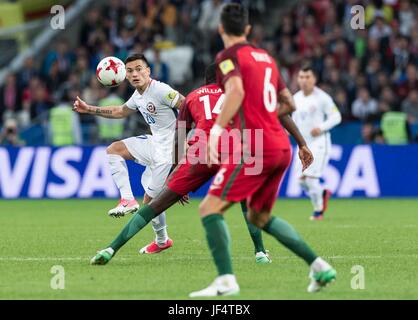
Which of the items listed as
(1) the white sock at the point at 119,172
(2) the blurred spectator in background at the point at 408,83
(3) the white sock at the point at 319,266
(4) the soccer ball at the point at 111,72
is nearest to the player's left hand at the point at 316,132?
(1) the white sock at the point at 119,172

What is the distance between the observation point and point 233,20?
9.30 metres

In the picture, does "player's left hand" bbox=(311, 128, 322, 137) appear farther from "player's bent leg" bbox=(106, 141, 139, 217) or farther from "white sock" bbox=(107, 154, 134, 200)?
"white sock" bbox=(107, 154, 134, 200)

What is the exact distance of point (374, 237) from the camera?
48.3 feet

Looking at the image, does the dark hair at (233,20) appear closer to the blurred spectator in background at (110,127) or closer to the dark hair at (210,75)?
the dark hair at (210,75)

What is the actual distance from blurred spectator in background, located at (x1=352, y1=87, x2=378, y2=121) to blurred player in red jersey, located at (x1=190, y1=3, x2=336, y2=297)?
49.1 feet

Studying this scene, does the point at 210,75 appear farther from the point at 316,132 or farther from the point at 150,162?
the point at 316,132

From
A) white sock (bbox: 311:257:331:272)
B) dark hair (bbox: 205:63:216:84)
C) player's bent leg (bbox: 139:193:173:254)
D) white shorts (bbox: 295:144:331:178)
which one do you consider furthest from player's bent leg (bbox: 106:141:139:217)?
white shorts (bbox: 295:144:331:178)

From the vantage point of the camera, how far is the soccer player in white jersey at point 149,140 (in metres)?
12.9

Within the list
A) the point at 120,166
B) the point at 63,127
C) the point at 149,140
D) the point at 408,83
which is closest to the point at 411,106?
the point at 408,83

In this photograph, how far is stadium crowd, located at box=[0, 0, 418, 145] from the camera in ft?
81.0

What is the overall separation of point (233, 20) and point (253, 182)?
1335mm
